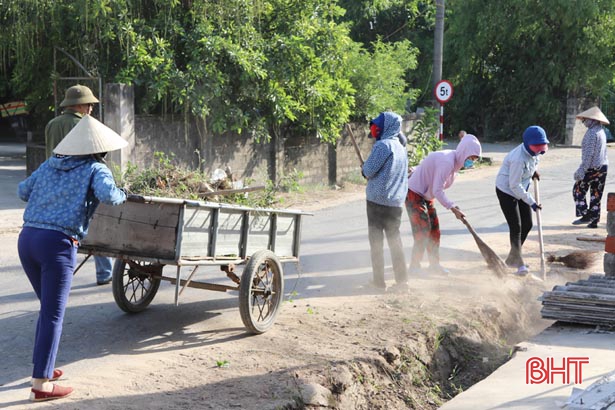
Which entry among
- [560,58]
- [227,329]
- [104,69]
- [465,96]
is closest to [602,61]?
[560,58]

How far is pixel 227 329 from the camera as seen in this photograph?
6961 millimetres

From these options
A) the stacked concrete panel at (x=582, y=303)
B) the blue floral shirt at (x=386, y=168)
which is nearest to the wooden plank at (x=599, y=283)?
the stacked concrete panel at (x=582, y=303)

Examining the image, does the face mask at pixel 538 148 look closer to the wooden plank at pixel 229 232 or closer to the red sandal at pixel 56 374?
the wooden plank at pixel 229 232

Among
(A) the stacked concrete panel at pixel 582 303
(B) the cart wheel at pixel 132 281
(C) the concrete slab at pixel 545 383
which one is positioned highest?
(B) the cart wheel at pixel 132 281

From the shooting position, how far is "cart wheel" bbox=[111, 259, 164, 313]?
279 inches

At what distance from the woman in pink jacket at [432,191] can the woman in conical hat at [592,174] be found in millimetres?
4822

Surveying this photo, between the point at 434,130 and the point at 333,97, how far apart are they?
4757 millimetres

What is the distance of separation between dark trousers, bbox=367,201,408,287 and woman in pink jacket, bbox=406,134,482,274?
2.84ft

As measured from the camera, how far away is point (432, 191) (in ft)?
30.0

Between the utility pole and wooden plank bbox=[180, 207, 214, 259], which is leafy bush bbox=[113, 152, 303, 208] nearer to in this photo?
wooden plank bbox=[180, 207, 214, 259]

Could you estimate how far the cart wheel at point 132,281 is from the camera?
23.3ft

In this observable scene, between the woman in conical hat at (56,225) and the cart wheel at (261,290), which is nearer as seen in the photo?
the woman in conical hat at (56,225)

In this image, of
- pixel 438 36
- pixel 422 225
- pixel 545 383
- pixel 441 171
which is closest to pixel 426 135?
pixel 438 36

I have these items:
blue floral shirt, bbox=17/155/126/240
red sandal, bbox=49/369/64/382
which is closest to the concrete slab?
red sandal, bbox=49/369/64/382
